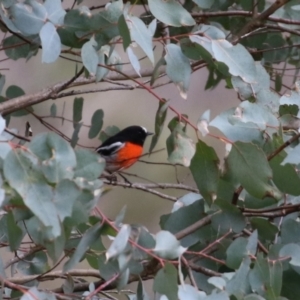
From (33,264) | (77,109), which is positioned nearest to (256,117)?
(33,264)

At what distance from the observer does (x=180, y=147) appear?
52.1 inches

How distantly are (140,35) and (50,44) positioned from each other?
0.19m

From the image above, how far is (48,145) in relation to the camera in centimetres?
102

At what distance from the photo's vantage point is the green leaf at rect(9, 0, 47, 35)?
1.38 m

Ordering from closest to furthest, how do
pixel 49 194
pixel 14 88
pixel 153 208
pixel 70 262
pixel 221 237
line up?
pixel 49 194 → pixel 70 262 → pixel 221 237 → pixel 14 88 → pixel 153 208

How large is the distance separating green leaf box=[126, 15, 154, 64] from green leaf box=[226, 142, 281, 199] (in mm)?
233

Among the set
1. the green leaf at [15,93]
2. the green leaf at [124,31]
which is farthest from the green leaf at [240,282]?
the green leaf at [15,93]

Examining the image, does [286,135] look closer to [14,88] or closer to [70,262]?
[70,262]

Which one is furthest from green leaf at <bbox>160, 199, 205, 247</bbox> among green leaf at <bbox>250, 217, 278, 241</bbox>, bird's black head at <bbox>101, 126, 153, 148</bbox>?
bird's black head at <bbox>101, 126, 153, 148</bbox>

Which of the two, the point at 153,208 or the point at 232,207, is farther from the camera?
the point at 153,208

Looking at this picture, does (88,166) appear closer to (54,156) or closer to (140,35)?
→ (54,156)

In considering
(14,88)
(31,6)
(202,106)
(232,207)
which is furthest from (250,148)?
(202,106)

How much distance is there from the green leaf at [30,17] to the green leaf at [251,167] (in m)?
0.47

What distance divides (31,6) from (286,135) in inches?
22.8
